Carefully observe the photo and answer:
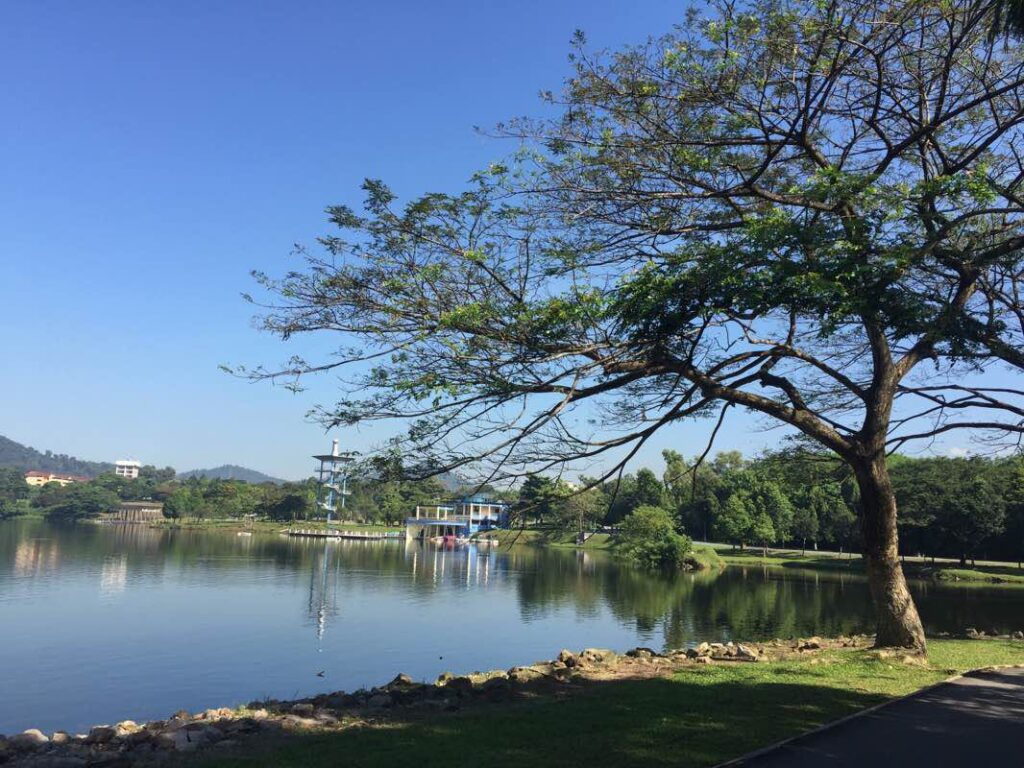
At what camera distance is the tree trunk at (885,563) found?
10539mm

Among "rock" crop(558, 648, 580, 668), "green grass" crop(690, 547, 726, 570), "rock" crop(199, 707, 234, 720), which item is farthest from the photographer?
"green grass" crop(690, 547, 726, 570)

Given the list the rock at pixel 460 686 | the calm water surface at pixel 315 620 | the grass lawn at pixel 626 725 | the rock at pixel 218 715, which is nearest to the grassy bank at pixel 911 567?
the calm water surface at pixel 315 620

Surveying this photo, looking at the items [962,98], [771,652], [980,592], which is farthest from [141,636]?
[980,592]

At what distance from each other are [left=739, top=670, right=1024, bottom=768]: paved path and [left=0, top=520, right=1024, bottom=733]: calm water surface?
11.0 meters

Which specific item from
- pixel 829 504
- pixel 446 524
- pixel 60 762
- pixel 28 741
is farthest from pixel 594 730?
pixel 446 524

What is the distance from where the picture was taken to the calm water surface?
15594 millimetres

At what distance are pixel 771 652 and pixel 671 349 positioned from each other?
19.9 ft

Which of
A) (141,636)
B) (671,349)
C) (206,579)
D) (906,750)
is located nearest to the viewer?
(906,750)

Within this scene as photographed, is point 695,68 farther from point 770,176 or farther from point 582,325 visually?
point 582,325

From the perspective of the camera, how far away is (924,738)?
597cm

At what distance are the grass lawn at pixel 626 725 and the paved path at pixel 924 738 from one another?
28cm

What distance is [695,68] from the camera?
906cm

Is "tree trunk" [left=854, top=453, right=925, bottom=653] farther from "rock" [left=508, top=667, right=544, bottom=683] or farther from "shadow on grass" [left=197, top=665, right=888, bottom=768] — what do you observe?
"rock" [left=508, top=667, right=544, bottom=683]

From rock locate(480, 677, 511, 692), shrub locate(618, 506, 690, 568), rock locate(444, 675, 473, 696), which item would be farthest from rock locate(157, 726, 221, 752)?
shrub locate(618, 506, 690, 568)
